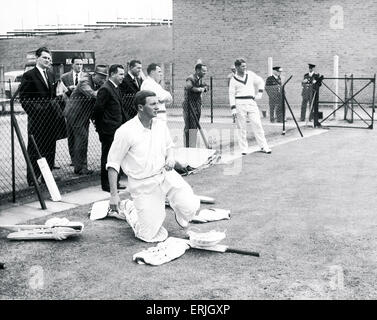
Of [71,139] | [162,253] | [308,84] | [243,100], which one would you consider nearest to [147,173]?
[162,253]

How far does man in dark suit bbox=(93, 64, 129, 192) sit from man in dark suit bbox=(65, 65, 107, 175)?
1.38m

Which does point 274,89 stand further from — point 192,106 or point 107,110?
point 107,110

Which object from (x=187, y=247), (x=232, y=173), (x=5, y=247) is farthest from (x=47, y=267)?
(x=232, y=173)

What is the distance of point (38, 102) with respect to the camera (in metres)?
9.45

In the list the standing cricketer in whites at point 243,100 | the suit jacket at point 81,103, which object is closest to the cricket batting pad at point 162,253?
the suit jacket at point 81,103

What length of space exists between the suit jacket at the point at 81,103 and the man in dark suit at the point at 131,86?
1.82 ft

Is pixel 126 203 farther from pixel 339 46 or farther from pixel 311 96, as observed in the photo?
pixel 339 46

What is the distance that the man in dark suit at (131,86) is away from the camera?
1028 cm

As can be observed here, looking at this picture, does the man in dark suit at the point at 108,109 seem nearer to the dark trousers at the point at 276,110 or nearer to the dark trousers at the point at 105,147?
the dark trousers at the point at 105,147

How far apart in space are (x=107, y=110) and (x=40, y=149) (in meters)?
1.54

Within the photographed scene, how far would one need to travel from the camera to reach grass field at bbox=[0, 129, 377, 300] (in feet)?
16.4

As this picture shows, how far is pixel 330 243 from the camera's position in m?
6.36

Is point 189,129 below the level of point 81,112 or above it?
below

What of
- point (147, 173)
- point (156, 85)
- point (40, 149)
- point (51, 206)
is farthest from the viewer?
point (156, 85)
